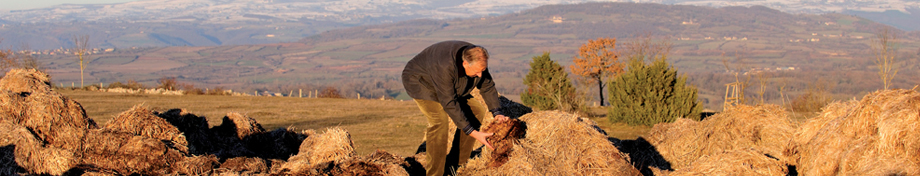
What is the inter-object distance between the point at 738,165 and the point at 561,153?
1814 millimetres

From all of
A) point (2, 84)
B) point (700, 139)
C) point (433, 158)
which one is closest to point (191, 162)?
point (433, 158)

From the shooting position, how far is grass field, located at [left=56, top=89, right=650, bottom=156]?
1906cm

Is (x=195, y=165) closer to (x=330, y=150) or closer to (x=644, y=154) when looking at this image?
(x=330, y=150)

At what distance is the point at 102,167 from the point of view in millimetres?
7438

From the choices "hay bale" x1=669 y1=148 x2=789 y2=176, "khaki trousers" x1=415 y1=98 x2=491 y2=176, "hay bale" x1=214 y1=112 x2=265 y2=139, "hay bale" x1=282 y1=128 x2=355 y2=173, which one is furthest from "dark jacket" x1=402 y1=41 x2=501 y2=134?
"hay bale" x1=214 y1=112 x2=265 y2=139

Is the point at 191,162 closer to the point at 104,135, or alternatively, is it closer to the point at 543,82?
the point at 104,135

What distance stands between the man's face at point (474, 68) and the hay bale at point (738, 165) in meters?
2.42

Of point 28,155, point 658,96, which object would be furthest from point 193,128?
point 658,96

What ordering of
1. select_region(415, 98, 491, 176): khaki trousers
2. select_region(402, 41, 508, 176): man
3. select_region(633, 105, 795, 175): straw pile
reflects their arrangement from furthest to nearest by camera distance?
select_region(633, 105, 795, 175): straw pile → select_region(415, 98, 491, 176): khaki trousers → select_region(402, 41, 508, 176): man

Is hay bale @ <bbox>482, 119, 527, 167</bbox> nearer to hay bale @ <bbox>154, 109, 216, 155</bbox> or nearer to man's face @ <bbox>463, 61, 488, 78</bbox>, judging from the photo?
man's face @ <bbox>463, 61, 488, 78</bbox>

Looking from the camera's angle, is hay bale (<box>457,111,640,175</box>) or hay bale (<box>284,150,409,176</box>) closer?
hay bale (<box>457,111,640,175</box>)

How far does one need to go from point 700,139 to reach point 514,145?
429cm

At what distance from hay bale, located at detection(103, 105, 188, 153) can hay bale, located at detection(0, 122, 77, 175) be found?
0.98 m

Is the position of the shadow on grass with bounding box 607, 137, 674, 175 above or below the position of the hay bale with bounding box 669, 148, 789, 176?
below
